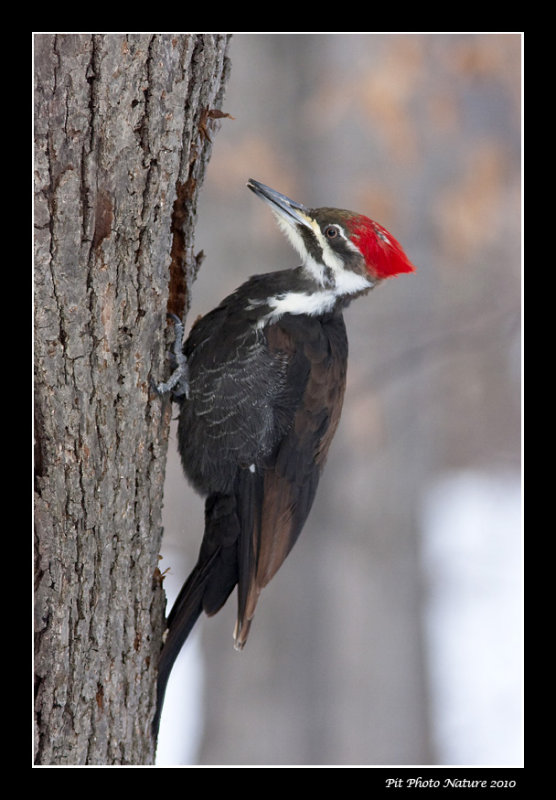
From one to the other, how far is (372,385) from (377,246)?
2.03 m

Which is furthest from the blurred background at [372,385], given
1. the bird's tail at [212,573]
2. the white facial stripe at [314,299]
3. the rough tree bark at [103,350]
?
the rough tree bark at [103,350]

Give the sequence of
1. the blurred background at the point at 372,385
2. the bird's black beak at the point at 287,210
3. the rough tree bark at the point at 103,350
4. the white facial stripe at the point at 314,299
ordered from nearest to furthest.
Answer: the rough tree bark at the point at 103,350, the white facial stripe at the point at 314,299, the bird's black beak at the point at 287,210, the blurred background at the point at 372,385

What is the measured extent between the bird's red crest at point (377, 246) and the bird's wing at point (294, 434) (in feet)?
1.16

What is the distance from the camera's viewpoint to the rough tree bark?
2137 millimetres

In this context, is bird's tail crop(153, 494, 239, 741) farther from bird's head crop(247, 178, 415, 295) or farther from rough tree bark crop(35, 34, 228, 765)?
bird's head crop(247, 178, 415, 295)

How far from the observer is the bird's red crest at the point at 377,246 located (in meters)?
3.17

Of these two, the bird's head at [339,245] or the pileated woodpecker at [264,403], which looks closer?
the pileated woodpecker at [264,403]

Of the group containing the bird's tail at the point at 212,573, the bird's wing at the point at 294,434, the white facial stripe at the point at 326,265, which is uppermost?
the white facial stripe at the point at 326,265

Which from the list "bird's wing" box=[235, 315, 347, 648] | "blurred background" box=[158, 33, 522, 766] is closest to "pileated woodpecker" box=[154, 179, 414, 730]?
"bird's wing" box=[235, 315, 347, 648]

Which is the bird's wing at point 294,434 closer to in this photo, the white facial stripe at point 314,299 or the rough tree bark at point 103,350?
the white facial stripe at point 314,299

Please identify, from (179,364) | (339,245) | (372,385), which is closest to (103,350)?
(179,364)

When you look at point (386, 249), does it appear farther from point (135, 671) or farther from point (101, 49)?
point (135, 671)

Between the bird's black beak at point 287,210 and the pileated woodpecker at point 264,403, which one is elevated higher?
the bird's black beak at point 287,210
